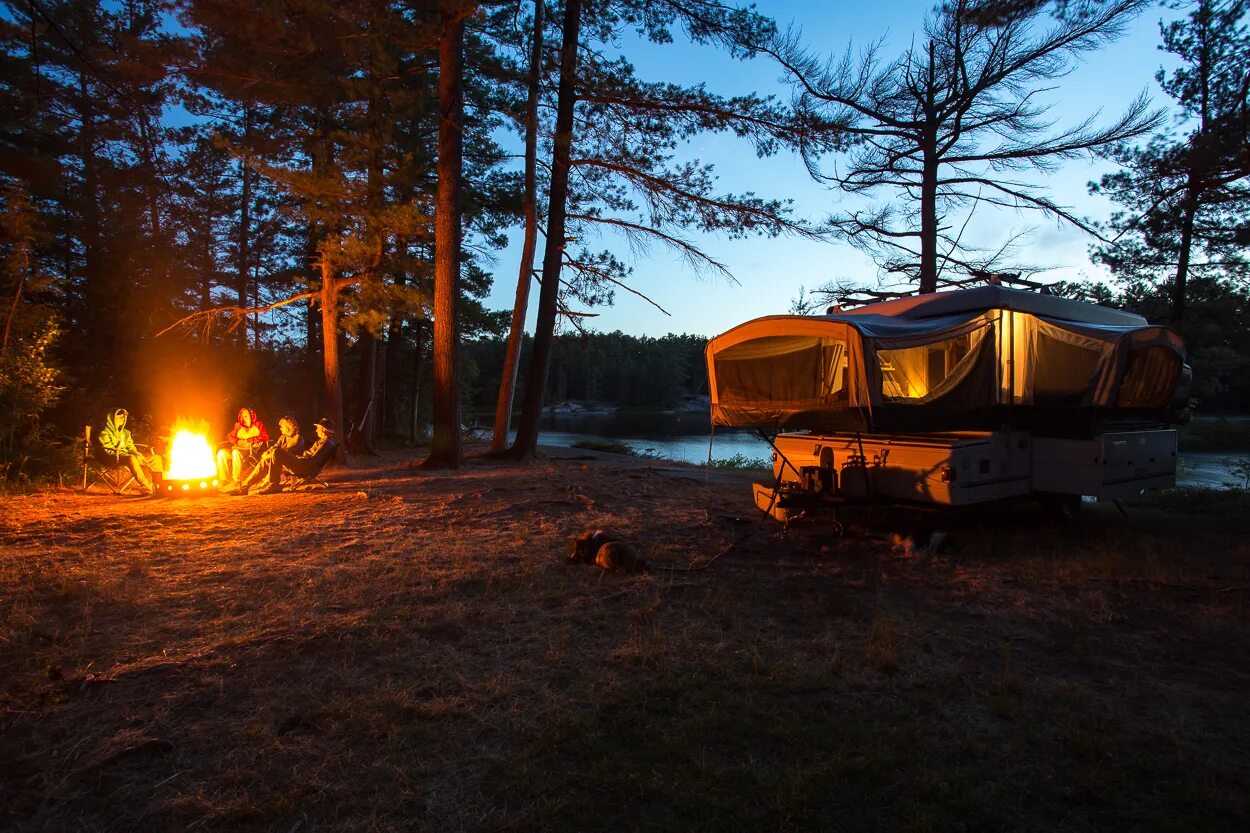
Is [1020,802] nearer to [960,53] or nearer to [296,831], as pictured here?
[296,831]

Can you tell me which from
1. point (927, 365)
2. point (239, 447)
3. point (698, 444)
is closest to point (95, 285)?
point (239, 447)

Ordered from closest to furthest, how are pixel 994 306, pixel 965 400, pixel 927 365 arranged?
pixel 965 400 < pixel 994 306 < pixel 927 365

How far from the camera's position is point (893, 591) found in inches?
203

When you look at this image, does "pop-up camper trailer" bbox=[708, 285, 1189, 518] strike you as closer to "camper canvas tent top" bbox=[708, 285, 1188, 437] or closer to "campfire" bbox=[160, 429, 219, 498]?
"camper canvas tent top" bbox=[708, 285, 1188, 437]

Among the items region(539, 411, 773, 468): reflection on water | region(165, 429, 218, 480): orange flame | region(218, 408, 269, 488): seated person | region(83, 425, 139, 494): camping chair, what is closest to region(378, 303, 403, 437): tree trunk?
region(539, 411, 773, 468): reflection on water

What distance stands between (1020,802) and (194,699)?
350 centimetres

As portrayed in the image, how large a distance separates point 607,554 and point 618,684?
2.17 m

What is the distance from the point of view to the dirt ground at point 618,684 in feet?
7.88

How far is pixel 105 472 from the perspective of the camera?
398 inches

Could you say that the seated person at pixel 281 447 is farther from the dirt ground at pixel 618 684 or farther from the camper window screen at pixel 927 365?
the camper window screen at pixel 927 365

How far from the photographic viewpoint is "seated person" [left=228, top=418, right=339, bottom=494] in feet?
31.8

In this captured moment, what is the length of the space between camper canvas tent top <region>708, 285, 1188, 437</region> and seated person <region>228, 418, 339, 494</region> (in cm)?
627

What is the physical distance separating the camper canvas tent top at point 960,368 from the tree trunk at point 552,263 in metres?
6.40

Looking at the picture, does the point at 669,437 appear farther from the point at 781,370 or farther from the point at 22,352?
the point at 22,352
